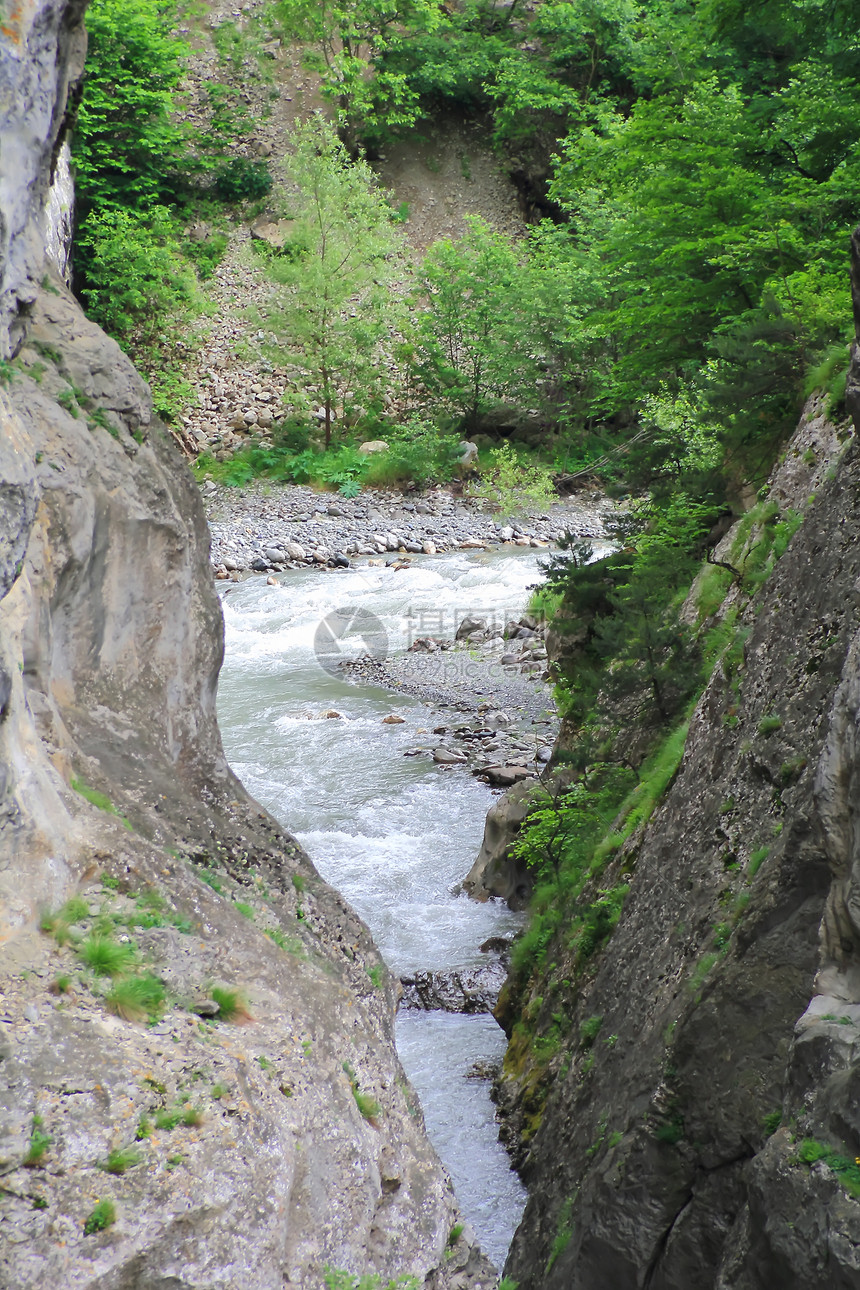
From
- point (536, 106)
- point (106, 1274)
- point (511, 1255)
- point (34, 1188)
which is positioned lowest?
point (511, 1255)

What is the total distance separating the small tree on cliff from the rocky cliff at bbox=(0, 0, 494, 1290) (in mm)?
25666

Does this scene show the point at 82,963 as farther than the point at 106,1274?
Yes

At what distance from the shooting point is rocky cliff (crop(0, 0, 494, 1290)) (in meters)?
4.95

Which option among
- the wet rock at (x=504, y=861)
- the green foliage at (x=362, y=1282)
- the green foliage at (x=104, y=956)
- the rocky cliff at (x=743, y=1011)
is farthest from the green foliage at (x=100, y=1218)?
the wet rock at (x=504, y=861)

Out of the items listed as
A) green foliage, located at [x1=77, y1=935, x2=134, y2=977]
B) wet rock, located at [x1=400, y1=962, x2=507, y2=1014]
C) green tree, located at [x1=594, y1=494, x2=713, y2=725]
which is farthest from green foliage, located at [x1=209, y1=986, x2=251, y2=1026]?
green tree, located at [x1=594, y1=494, x2=713, y2=725]

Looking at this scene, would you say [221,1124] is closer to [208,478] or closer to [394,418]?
[208,478]

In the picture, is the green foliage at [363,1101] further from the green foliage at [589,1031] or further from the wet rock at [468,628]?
the wet rock at [468,628]

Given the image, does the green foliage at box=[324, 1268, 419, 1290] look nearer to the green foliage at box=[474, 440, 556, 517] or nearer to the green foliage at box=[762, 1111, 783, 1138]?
the green foliage at box=[762, 1111, 783, 1138]

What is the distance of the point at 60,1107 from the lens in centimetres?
492

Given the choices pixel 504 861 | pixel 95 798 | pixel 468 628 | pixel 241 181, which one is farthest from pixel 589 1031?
pixel 241 181

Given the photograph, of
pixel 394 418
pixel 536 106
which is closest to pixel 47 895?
pixel 394 418

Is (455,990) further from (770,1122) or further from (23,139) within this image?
(23,139)

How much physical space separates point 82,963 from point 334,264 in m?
32.7

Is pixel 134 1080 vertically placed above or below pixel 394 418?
below
